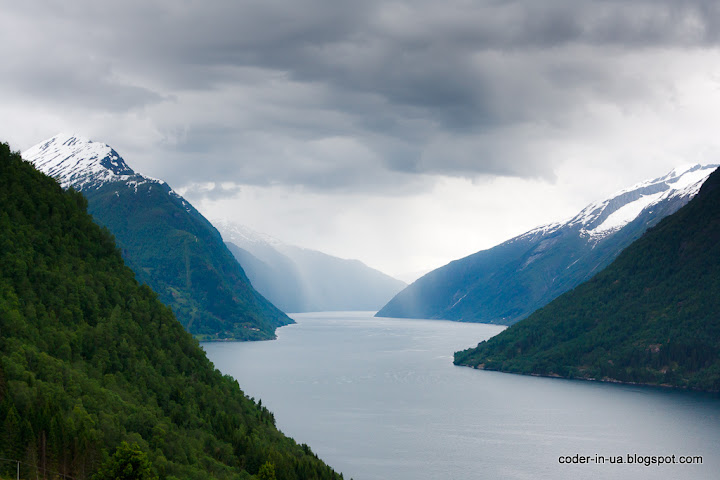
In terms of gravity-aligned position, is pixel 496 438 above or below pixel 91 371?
below

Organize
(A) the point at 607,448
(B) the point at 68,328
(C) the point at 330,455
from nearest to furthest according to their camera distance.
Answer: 1. (B) the point at 68,328
2. (C) the point at 330,455
3. (A) the point at 607,448

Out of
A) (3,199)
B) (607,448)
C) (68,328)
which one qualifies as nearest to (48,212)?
(3,199)

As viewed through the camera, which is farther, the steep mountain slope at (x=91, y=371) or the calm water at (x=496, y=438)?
the calm water at (x=496, y=438)

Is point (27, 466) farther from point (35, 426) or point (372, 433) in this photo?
point (372, 433)

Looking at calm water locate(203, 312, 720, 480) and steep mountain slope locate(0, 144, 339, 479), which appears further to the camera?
calm water locate(203, 312, 720, 480)

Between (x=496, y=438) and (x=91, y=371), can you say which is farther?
(x=496, y=438)

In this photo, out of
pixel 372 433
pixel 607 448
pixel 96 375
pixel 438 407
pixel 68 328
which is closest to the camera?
pixel 96 375

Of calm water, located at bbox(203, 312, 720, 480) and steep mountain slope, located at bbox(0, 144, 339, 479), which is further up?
steep mountain slope, located at bbox(0, 144, 339, 479)

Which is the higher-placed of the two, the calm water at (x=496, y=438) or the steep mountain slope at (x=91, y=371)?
the steep mountain slope at (x=91, y=371)
